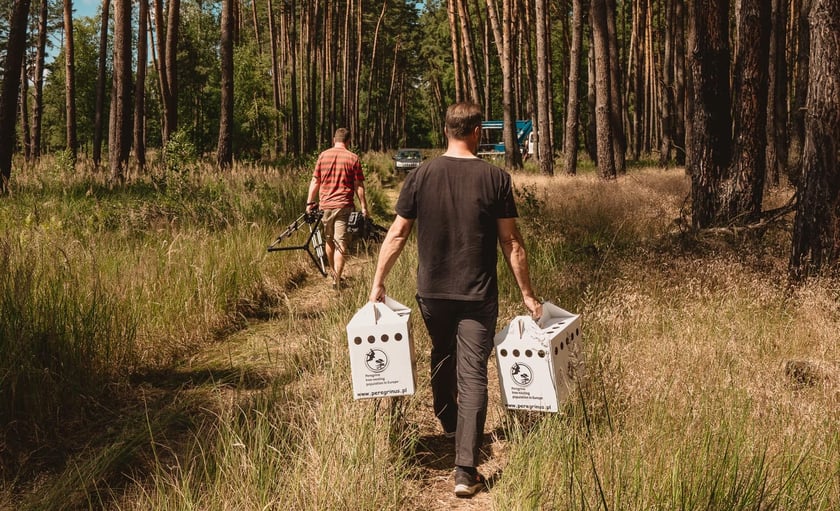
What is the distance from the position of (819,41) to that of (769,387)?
3856 millimetres

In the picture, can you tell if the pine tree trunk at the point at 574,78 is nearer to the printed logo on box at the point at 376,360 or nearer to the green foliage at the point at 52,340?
the green foliage at the point at 52,340

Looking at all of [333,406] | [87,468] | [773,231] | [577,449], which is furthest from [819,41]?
[87,468]

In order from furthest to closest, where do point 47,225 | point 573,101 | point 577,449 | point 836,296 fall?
point 573,101
point 47,225
point 836,296
point 577,449

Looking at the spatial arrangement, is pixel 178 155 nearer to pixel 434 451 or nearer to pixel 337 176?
pixel 337 176

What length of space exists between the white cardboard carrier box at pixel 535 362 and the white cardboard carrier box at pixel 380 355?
1.68 ft

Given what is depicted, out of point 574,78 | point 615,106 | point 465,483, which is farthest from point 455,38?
point 465,483

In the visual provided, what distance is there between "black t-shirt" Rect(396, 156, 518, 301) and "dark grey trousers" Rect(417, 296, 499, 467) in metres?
0.08

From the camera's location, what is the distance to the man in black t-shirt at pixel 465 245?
404cm

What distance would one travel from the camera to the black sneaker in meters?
3.84

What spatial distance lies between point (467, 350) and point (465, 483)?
727 millimetres

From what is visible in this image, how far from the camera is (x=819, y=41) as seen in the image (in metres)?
6.52

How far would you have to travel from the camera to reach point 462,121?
160 inches

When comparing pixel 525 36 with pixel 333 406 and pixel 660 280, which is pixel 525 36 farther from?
pixel 333 406

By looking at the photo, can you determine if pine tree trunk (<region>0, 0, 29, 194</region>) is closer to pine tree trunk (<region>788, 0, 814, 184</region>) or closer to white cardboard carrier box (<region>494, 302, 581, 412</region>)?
white cardboard carrier box (<region>494, 302, 581, 412</region>)
